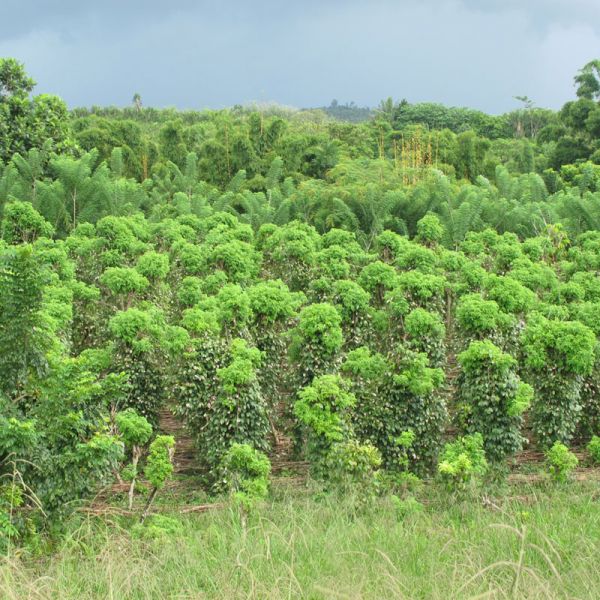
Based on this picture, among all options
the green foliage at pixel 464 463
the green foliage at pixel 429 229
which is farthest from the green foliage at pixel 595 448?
the green foliage at pixel 429 229

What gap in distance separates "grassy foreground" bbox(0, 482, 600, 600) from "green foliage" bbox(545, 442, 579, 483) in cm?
100

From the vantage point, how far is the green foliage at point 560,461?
6.67 m

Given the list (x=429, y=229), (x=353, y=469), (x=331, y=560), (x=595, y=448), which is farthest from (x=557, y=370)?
(x=429, y=229)

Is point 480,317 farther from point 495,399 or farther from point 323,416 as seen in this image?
point 323,416

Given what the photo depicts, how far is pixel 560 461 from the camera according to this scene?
667 centimetres

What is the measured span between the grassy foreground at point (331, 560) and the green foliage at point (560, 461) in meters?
1.00

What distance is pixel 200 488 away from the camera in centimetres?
696

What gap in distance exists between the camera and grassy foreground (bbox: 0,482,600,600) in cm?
345

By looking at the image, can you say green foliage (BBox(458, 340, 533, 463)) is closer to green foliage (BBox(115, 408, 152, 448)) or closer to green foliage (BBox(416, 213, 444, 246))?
green foliage (BBox(115, 408, 152, 448))

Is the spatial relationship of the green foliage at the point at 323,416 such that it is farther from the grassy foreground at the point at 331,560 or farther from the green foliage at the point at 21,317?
the green foliage at the point at 21,317

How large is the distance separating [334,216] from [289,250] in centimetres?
481

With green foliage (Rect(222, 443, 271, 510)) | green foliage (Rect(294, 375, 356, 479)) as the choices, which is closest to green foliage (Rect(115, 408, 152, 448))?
green foliage (Rect(222, 443, 271, 510))

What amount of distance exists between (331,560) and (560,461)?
3.39 m

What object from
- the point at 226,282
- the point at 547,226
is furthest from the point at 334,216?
the point at 226,282
